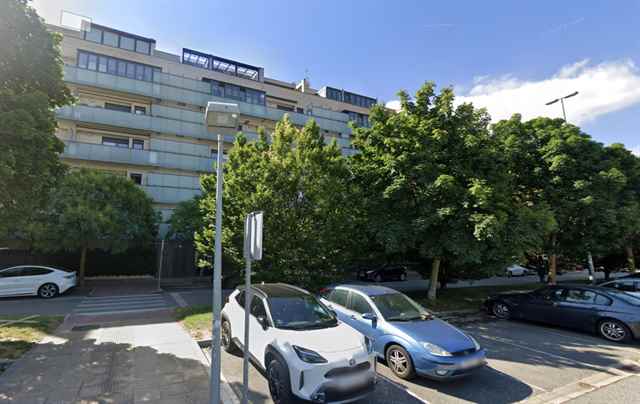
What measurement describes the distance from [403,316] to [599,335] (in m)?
6.75

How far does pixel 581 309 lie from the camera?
359 inches

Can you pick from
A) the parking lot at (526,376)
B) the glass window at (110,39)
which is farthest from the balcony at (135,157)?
the parking lot at (526,376)

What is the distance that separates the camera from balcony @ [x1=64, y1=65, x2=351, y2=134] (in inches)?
838

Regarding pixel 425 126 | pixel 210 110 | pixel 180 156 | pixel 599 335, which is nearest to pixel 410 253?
pixel 425 126

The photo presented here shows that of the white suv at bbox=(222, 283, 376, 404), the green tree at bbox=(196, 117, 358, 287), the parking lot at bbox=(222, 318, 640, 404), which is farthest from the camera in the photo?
the green tree at bbox=(196, 117, 358, 287)

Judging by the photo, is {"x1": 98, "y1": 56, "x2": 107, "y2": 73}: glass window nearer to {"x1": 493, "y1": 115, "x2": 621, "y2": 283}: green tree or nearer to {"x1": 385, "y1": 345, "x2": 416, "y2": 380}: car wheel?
{"x1": 493, "y1": 115, "x2": 621, "y2": 283}: green tree

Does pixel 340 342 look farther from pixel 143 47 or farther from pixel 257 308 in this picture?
pixel 143 47

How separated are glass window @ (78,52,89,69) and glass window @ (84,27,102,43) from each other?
1.97 m

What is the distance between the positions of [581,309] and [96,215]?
62.8 ft

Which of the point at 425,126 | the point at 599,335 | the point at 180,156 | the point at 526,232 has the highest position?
the point at 180,156

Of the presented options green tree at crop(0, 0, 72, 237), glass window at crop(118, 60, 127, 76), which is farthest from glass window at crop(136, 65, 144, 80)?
green tree at crop(0, 0, 72, 237)

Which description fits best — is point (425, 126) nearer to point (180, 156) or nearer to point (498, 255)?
point (498, 255)

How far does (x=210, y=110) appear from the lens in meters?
4.21

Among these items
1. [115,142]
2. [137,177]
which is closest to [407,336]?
[137,177]
